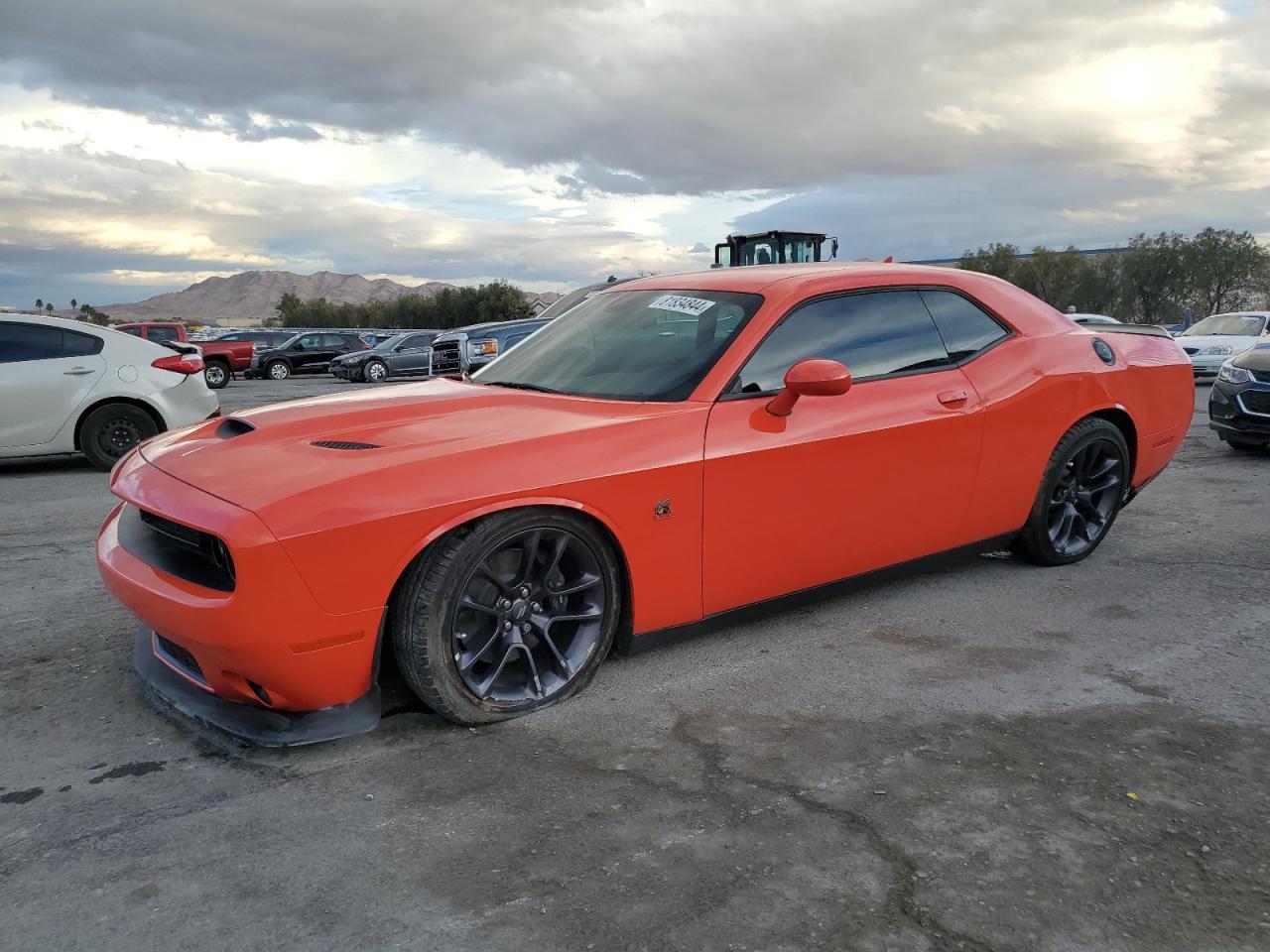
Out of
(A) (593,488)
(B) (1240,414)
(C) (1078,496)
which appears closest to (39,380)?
(A) (593,488)

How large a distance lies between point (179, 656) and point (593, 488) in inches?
56.2

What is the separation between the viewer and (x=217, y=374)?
88.5 ft

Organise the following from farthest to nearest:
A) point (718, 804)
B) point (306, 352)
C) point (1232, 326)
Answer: point (306, 352) < point (1232, 326) < point (718, 804)

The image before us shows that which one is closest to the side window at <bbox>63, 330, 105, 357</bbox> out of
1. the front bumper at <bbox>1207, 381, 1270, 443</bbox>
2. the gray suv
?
the gray suv

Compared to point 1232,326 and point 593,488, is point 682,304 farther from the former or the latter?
point 1232,326

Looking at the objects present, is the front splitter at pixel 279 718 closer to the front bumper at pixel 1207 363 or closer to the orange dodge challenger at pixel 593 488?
the orange dodge challenger at pixel 593 488

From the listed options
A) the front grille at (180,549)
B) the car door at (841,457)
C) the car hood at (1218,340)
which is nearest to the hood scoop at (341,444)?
the front grille at (180,549)

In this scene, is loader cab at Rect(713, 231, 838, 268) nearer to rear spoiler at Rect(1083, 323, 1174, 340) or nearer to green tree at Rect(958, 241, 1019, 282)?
rear spoiler at Rect(1083, 323, 1174, 340)

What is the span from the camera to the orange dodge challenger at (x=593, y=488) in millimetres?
2729

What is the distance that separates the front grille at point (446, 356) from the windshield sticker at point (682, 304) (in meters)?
14.0

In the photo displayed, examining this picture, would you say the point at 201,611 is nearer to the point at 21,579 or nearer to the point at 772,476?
the point at 772,476

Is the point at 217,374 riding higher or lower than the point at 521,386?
lower

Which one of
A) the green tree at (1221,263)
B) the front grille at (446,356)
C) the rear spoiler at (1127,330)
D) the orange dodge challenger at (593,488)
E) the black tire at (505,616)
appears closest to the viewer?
the orange dodge challenger at (593,488)

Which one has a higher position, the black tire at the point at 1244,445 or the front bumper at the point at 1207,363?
the front bumper at the point at 1207,363
